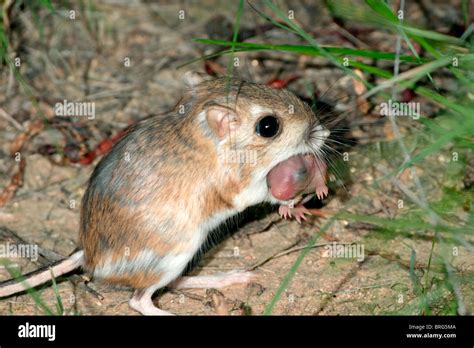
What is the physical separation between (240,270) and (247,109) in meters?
0.94

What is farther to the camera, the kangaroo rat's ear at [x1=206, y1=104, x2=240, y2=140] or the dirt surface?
the dirt surface

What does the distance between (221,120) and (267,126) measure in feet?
0.82

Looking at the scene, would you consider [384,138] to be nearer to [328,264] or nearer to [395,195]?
[395,195]

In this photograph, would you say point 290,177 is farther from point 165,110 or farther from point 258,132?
point 165,110

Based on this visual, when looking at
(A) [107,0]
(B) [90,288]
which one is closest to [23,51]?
(A) [107,0]

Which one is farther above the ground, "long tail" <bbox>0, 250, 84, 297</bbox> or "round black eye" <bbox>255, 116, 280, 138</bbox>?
"round black eye" <bbox>255, 116, 280, 138</bbox>

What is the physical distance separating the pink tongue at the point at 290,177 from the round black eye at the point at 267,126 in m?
0.21

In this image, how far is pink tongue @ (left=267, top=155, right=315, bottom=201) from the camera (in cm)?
448

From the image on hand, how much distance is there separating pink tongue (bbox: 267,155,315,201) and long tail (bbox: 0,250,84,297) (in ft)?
3.80

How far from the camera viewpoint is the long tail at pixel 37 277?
430 centimetres

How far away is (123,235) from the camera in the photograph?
4320 millimetres

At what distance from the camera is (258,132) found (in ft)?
14.5

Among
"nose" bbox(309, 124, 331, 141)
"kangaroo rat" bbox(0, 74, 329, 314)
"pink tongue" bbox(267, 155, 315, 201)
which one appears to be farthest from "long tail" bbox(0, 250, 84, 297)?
"nose" bbox(309, 124, 331, 141)

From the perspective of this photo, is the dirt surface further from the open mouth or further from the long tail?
the open mouth
